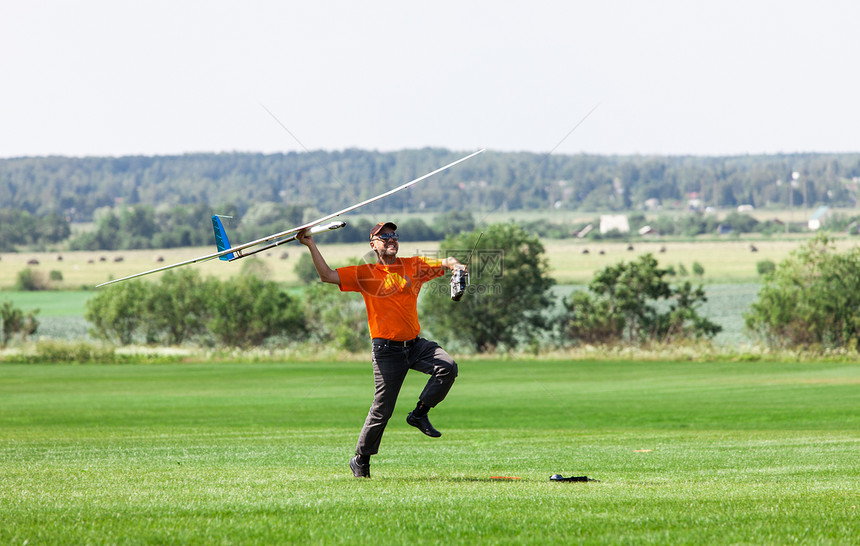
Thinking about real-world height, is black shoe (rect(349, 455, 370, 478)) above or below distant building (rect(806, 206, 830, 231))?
below

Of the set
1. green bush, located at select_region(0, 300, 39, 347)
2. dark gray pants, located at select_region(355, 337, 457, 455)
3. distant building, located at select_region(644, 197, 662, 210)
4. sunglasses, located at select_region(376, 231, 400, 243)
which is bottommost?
green bush, located at select_region(0, 300, 39, 347)

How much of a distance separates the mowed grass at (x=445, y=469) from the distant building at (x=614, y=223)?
401 ft

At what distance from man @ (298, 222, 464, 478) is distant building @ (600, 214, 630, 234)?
150 metres

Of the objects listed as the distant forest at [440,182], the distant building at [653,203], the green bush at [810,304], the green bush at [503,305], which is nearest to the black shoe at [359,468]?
the green bush at [810,304]

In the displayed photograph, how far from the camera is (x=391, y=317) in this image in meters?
10.8

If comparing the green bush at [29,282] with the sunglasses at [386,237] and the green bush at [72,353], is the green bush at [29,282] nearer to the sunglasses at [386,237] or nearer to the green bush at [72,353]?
the green bush at [72,353]

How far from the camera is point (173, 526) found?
25.7ft

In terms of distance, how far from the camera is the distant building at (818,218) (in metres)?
161

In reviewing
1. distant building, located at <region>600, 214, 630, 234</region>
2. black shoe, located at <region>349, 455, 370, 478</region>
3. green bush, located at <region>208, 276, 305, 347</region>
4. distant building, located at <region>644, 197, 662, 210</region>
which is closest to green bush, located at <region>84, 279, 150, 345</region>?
green bush, located at <region>208, 276, 305, 347</region>

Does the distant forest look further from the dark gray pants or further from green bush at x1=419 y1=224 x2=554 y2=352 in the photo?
the dark gray pants

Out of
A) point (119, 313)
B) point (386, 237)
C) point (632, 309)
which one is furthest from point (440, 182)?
point (386, 237)

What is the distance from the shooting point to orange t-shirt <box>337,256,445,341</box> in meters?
10.8

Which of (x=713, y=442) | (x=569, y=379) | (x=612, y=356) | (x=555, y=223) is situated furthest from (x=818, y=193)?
(x=713, y=442)

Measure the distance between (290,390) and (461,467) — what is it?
29.5 m
